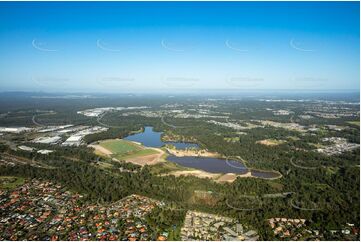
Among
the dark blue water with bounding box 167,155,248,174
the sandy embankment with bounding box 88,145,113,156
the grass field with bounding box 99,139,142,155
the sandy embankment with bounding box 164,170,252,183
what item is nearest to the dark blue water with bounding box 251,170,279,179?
the sandy embankment with bounding box 164,170,252,183

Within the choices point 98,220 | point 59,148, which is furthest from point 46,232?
point 59,148

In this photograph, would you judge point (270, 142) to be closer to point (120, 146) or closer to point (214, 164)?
point (214, 164)

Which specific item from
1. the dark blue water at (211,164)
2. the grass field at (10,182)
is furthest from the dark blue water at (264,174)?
the grass field at (10,182)

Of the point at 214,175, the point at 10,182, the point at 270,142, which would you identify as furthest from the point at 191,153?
the point at 10,182

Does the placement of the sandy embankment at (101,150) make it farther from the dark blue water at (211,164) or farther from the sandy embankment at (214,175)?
the sandy embankment at (214,175)

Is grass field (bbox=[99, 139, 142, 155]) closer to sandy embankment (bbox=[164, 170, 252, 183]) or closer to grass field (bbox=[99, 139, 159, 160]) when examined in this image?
grass field (bbox=[99, 139, 159, 160])

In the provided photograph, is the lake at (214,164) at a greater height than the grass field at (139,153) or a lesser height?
lesser
